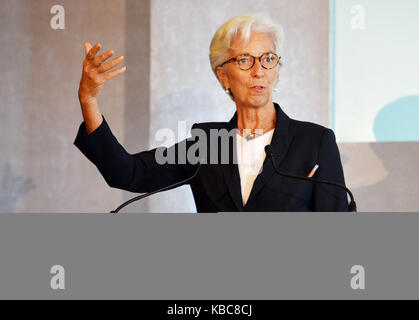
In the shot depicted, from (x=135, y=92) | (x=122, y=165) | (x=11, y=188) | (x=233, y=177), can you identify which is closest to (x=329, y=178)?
(x=233, y=177)

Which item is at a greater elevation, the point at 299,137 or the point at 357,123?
the point at 357,123

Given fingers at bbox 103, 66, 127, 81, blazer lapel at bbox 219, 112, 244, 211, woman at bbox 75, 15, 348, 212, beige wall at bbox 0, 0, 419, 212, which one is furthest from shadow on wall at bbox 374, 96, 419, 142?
fingers at bbox 103, 66, 127, 81

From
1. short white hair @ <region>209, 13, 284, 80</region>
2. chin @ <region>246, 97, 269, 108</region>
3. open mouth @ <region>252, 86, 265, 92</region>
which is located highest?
short white hair @ <region>209, 13, 284, 80</region>

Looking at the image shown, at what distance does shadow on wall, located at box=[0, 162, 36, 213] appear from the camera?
245 centimetres

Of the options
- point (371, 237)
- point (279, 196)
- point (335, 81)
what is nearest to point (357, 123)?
point (335, 81)

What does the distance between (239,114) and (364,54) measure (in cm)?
100

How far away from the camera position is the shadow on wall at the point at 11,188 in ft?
8.05

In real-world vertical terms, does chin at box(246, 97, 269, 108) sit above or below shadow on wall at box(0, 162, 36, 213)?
above

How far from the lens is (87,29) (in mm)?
2494

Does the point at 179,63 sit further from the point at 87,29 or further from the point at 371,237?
the point at 371,237

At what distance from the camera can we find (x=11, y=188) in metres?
2.47

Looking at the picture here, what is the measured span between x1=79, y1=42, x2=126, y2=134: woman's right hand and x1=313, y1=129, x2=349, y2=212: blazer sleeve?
22.6 inches

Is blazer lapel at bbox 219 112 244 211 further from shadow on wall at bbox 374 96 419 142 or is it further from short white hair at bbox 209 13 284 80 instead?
shadow on wall at bbox 374 96 419 142
